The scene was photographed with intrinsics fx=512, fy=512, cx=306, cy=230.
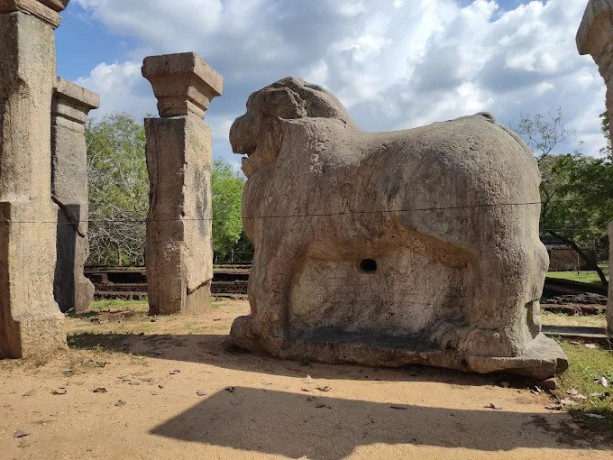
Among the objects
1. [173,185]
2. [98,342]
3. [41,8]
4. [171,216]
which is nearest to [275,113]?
[41,8]

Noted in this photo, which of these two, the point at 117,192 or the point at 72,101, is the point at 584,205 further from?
the point at 117,192

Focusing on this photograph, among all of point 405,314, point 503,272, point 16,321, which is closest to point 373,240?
point 405,314

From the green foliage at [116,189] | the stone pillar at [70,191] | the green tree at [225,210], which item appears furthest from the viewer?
the green tree at [225,210]

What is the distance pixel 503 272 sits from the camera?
392cm

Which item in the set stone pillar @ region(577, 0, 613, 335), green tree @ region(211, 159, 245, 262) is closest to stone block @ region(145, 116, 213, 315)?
stone pillar @ region(577, 0, 613, 335)

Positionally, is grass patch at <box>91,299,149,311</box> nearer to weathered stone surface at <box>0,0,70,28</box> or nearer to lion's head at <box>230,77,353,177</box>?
lion's head at <box>230,77,353,177</box>

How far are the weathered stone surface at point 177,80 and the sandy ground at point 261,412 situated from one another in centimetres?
407

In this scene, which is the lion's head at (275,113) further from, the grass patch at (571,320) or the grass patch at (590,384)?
the grass patch at (571,320)

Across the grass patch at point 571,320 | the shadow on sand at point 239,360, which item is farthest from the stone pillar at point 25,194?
the grass patch at point 571,320

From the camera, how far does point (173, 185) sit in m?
7.44

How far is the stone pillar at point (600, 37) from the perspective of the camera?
399 cm

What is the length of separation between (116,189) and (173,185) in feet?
42.6

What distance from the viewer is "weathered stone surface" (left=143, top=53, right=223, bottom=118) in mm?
7383

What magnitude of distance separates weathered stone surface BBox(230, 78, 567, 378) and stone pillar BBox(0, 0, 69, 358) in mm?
1819
